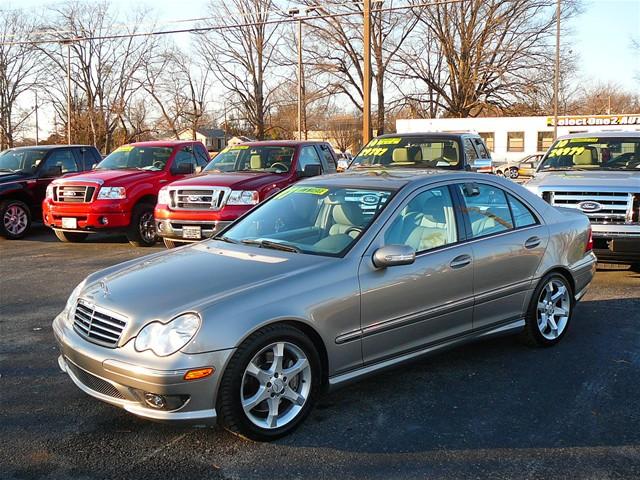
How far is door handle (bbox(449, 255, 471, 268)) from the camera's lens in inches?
179

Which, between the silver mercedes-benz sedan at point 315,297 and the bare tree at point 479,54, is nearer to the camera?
the silver mercedes-benz sedan at point 315,297

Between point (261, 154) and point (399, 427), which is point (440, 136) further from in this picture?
point (399, 427)

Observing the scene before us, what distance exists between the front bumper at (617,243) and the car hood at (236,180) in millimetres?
4757

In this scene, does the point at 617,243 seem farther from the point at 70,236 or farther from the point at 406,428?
the point at 70,236

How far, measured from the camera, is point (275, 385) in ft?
12.1

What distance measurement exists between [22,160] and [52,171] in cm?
70

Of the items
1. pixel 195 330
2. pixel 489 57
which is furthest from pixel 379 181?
pixel 489 57

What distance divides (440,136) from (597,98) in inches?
3073

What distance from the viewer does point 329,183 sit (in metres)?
5.07

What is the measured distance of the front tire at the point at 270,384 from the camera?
3.52m

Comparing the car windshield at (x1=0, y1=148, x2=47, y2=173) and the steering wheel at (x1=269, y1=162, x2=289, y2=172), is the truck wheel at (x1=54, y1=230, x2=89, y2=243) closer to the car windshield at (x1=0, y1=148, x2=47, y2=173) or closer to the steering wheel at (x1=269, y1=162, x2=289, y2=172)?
the car windshield at (x1=0, y1=148, x2=47, y2=173)

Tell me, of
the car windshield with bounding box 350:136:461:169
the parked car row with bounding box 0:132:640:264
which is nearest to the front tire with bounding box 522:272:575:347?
the parked car row with bounding box 0:132:640:264

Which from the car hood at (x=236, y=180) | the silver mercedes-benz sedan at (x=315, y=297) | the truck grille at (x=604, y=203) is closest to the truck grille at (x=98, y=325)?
the silver mercedes-benz sedan at (x=315, y=297)

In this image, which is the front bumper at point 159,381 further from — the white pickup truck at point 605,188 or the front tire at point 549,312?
the white pickup truck at point 605,188
